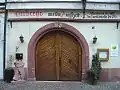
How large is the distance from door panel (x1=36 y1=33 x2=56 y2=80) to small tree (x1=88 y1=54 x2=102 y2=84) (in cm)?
175

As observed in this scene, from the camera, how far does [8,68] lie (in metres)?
14.2

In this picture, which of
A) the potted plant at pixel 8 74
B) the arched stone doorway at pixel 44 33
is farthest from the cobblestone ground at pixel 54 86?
the arched stone doorway at pixel 44 33

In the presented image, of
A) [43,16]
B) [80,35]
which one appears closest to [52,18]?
[43,16]

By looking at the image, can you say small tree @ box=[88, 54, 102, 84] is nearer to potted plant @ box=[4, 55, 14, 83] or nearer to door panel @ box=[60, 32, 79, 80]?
door panel @ box=[60, 32, 79, 80]

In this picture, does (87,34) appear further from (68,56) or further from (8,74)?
(8,74)

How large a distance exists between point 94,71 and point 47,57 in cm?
227

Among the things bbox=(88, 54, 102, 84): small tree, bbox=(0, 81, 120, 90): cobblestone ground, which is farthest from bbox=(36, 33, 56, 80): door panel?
bbox=(88, 54, 102, 84): small tree

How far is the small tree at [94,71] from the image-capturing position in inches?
538

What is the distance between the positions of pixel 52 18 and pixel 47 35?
85cm

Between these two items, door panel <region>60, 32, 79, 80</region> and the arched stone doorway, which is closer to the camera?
the arched stone doorway

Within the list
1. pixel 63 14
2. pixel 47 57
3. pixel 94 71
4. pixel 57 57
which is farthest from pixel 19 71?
pixel 94 71

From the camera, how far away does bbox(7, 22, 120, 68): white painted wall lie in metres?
14.4

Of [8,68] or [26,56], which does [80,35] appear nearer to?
[26,56]

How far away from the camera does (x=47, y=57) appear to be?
578 inches
